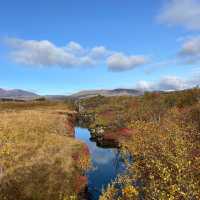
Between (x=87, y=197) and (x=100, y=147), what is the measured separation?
136 feet

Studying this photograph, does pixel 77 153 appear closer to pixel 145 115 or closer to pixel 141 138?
pixel 141 138

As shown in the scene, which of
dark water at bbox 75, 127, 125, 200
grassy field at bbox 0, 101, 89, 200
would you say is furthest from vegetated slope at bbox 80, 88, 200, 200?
grassy field at bbox 0, 101, 89, 200

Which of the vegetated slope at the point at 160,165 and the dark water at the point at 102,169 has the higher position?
the vegetated slope at the point at 160,165

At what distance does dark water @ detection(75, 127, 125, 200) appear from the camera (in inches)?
1815

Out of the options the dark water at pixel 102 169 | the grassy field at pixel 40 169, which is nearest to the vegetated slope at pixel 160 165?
the dark water at pixel 102 169

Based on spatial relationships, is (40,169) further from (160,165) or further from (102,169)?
(160,165)

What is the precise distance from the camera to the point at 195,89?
119500 mm

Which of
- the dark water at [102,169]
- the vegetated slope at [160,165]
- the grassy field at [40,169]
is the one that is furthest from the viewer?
the dark water at [102,169]

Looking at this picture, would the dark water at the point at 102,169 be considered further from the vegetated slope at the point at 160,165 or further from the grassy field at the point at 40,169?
the vegetated slope at the point at 160,165

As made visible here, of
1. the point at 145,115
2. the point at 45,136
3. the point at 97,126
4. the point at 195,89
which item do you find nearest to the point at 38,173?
the point at 45,136

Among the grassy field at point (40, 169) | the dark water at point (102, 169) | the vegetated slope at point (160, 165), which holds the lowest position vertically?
the dark water at point (102, 169)

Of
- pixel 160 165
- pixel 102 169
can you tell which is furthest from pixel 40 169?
pixel 160 165

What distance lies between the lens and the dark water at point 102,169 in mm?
46112

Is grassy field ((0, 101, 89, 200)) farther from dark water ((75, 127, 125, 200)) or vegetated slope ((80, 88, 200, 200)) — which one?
vegetated slope ((80, 88, 200, 200))
